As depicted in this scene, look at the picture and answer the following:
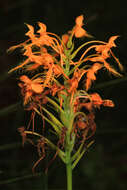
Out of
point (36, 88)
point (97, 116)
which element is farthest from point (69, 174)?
point (97, 116)

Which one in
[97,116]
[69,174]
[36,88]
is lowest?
[69,174]

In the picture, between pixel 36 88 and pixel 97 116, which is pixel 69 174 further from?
pixel 97 116

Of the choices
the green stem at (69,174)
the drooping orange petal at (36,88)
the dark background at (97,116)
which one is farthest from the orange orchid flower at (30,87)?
the dark background at (97,116)

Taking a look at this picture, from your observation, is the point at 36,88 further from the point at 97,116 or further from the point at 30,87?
the point at 97,116

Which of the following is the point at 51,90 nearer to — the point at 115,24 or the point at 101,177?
the point at 101,177

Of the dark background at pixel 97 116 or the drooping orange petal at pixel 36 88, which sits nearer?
the drooping orange petal at pixel 36 88

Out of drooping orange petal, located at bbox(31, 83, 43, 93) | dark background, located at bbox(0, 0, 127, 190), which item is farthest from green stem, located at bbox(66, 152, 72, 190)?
dark background, located at bbox(0, 0, 127, 190)

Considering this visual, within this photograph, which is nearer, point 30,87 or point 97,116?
point 30,87

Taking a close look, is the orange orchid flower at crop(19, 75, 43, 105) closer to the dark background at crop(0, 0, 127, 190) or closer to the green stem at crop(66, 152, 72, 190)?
the green stem at crop(66, 152, 72, 190)

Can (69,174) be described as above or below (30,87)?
below

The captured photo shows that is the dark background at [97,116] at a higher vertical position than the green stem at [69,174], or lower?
higher

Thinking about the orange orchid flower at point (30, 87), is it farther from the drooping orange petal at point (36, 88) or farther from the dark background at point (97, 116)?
the dark background at point (97, 116)
